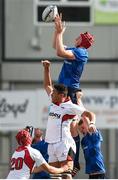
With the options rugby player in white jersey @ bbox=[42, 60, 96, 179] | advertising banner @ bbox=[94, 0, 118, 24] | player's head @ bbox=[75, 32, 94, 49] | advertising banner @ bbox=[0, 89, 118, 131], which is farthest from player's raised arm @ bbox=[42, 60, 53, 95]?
advertising banner @ bbox=[94, 0, 118, 24]

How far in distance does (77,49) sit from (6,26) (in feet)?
68.6

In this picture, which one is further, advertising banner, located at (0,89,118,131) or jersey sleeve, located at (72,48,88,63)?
advertising banner, located at (0,89,118,131)

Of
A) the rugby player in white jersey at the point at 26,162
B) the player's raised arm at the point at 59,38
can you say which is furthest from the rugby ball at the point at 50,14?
the rugby player in white jersey at the point at 26,162

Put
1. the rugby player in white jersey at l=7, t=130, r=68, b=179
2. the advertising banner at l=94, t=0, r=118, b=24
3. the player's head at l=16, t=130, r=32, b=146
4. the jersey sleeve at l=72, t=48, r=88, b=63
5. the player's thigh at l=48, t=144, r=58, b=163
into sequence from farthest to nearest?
the advertising banner at l=94, t=0, r=118, b=24, the player's thigh at l=48, t=144, r=58, b=163, the jersey sleeve at l=72, t=48, r=88, b=63, the rugby player in white jersey at l=7, t=130, r=68, b=179, the player's head at l=16, t=130, r=32, b=146

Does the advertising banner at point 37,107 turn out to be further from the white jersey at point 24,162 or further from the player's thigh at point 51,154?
the white jersey at point 24,162

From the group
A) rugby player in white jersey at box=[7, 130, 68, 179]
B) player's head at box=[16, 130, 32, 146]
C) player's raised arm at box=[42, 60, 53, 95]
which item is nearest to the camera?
player's head at box=[16, 130, 32, 146]

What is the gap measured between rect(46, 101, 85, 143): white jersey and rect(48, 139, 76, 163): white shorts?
0.23 ft

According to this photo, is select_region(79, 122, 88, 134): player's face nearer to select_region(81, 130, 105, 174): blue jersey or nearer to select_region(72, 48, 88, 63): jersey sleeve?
select_region(81, 130, 105, 174): blue jersey

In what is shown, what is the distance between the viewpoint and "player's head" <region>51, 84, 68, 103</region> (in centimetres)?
1408

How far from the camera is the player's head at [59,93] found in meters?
14.1

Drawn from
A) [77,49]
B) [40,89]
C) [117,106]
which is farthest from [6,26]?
[77,49]

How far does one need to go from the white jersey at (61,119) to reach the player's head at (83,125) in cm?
14

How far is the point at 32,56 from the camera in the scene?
35000 millimetres

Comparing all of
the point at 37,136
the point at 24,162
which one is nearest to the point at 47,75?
the point at 37,136
